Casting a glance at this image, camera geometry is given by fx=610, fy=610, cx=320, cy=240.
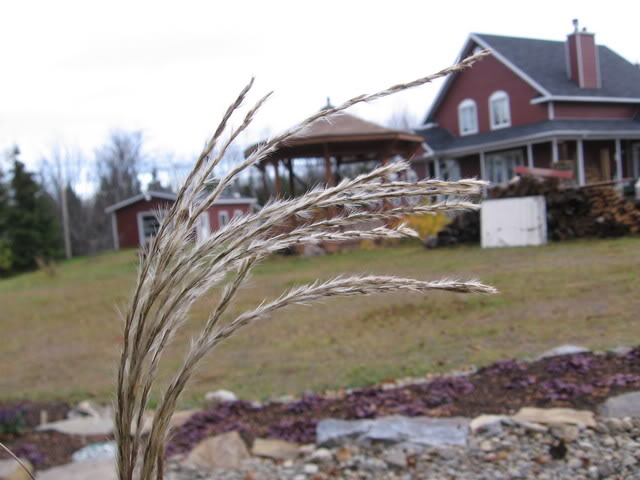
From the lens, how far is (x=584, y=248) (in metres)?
9.43

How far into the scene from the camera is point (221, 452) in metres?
3.76

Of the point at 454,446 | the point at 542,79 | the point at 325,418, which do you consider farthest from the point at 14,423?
the point at 542,79

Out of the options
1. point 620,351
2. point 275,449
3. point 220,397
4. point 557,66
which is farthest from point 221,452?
point 557,66

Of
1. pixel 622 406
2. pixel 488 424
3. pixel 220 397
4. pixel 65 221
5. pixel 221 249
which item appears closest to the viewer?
pixel 221 249

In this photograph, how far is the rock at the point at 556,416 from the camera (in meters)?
3.07

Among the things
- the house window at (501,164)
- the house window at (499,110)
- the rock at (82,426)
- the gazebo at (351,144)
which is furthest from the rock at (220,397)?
the house window at (501,164)

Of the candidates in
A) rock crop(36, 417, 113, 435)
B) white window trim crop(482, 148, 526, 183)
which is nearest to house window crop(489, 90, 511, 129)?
white window trim crop(482, 148, 526, 183)

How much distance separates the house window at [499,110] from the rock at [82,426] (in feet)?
43.6

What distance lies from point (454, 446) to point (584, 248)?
7.16 metres

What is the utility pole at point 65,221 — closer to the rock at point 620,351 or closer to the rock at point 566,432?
the rock at point 620,351

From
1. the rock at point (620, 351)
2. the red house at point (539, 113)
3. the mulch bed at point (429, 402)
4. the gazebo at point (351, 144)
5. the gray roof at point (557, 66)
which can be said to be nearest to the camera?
the mulch bed at point (429, 402)

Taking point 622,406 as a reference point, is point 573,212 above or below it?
above

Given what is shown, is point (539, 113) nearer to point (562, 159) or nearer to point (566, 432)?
point (562, 159)

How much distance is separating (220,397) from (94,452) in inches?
44.7
